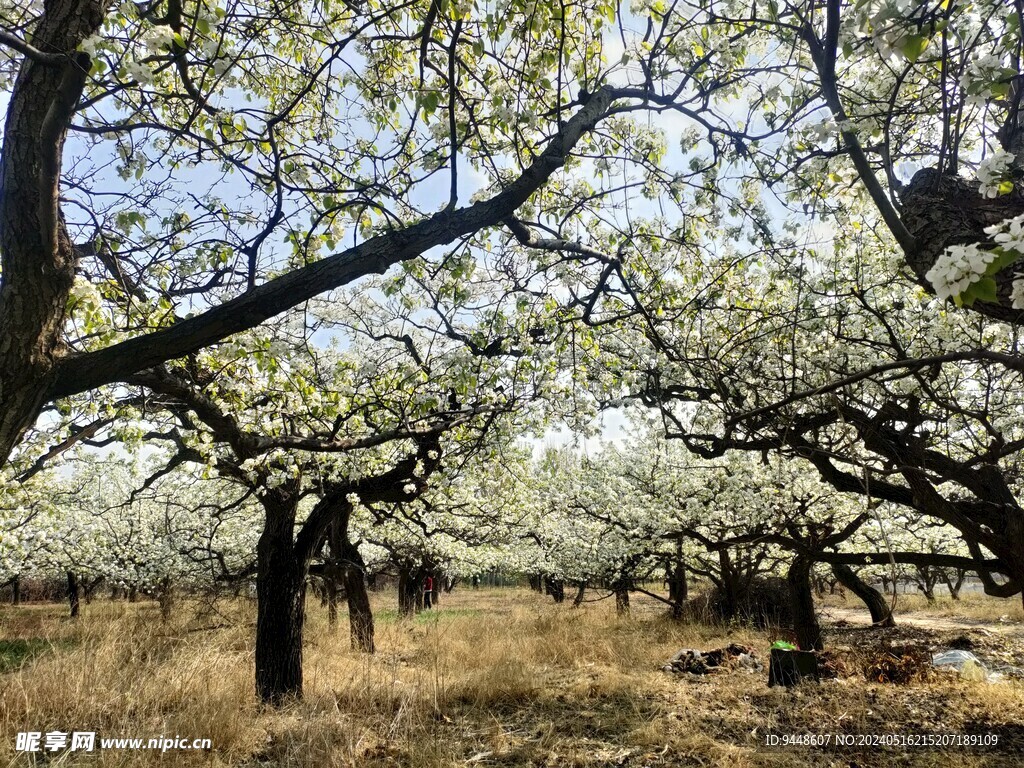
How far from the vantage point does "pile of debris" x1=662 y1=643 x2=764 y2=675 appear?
27.8 ft

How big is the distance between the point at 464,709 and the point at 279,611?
2.47m

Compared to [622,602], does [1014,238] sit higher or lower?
higher

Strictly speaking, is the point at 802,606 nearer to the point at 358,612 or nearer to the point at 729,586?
the point at 729,586

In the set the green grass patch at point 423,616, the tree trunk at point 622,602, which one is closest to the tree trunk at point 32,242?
the green grass patch at point 423,616

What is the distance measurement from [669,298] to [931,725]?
5.31 m

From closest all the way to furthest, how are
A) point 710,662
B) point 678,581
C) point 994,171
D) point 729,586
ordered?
1. point 994,171
2. point 710,662
3. point 729,586
4. point 678,581

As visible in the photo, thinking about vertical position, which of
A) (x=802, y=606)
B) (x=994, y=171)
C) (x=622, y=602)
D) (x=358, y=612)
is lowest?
(x=622, y=602)

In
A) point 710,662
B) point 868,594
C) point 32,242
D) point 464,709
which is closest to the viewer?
point 32,242

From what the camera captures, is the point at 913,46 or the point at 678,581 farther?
the point at 678,581

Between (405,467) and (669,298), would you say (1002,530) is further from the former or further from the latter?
(405,467)

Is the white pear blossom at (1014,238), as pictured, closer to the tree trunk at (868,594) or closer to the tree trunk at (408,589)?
the tree trunk at (868,594)

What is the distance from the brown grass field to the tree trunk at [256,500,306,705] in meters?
0.31

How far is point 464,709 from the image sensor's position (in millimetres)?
6371

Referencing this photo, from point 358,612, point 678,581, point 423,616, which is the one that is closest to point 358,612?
point 358,612
